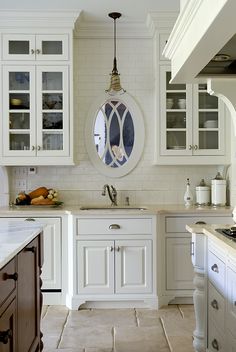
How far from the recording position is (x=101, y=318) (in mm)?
3520

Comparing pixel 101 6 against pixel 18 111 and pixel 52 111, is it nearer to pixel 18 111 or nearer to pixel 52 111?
pixel 52 111

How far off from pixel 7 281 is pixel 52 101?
2.51m

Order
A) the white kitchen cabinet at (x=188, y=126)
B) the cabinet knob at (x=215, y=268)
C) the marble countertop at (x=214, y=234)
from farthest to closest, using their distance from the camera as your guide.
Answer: the white kitchen cabinet at (x=188, y=126), the cabinet knob at (x=215, y=268), the marble countertop at (x=214, y=234)

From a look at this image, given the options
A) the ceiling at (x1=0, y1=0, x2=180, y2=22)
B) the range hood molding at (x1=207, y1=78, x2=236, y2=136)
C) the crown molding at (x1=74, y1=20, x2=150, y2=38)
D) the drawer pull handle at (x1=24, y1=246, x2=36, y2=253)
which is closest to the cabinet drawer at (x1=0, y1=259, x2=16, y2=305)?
the drawer pull handle at (x1=24, y1=246, x2=36, y2=253)

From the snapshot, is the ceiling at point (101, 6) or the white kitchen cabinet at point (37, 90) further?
the white kitchen cabinet at point (37, 90)

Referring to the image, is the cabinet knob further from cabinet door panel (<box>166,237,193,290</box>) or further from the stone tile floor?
cabinet door panel (<box>166,237,193,290</box>)

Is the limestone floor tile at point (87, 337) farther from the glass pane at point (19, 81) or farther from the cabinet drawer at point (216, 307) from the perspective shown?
the glass pane at point (19, 81)

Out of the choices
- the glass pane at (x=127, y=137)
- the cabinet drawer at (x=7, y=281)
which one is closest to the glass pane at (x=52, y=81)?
the glass pane at (x=127, y=137)

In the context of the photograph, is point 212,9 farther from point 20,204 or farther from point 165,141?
point 20,204

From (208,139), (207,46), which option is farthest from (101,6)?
(207,46)

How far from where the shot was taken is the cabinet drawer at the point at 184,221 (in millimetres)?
3816

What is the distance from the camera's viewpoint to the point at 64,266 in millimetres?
3838

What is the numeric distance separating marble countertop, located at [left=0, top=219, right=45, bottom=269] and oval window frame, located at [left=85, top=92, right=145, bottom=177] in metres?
1.72

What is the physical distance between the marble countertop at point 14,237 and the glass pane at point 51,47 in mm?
1986
